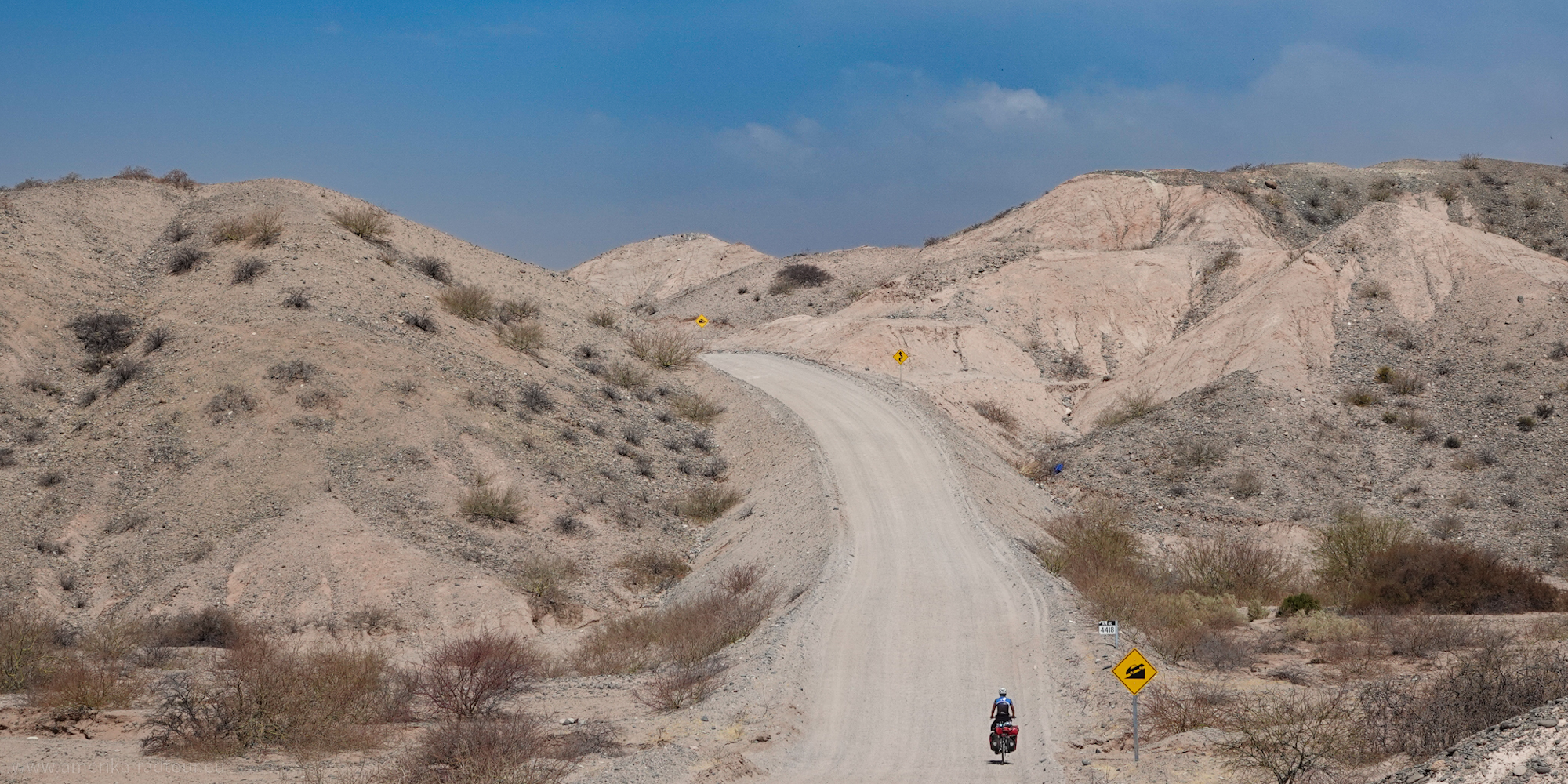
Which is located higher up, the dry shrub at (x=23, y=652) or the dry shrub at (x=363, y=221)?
the dry shrub at (x=363, y=221)

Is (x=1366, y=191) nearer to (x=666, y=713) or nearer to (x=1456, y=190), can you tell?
(x=1456, y=190)

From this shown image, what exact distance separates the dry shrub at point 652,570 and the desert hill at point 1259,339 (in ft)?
53.1

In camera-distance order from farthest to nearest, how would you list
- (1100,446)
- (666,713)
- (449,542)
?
(1100,446) → (449,542) → (666,713)

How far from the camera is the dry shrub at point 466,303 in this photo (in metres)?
39.3

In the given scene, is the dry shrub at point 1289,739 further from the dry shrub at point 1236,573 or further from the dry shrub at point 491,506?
the dry shrub at point 491,506

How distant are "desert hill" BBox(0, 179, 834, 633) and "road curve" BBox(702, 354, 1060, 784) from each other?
4194 millimetres

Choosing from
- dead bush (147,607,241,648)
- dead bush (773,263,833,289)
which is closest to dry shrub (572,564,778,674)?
dead bush (147,607,241,648)

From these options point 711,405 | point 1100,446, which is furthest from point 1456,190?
point 711,405

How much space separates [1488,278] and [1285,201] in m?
23.3

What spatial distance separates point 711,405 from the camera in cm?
4125

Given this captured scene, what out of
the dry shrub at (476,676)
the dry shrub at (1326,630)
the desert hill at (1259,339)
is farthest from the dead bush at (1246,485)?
the dry shrub at (476,676)

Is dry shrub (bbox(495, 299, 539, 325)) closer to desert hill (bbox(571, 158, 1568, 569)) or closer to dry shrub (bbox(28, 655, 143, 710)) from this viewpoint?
desert hill (bbox(571, 158, 1568, 569))

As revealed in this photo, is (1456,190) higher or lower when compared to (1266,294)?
higher

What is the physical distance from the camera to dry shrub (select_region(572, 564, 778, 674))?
20.3m
